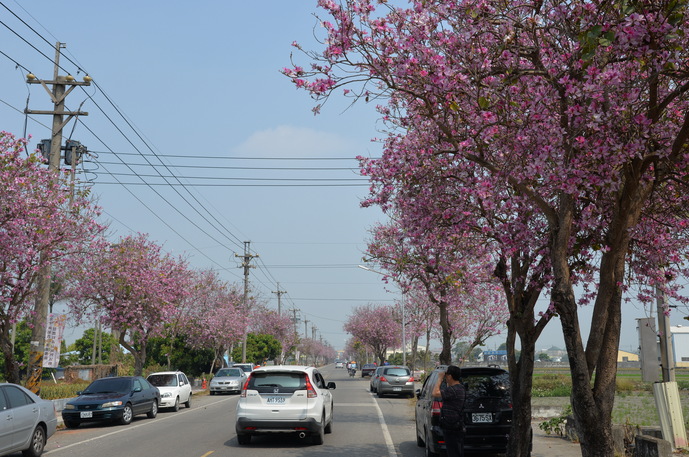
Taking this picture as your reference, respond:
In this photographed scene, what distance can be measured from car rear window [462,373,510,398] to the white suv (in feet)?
13.0

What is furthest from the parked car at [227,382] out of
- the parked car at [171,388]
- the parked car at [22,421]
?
the parked car at [22,421]

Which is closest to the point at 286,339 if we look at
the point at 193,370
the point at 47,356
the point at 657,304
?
the point at 193,370

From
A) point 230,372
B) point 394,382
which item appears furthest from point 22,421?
point 230,372

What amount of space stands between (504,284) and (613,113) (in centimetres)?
538

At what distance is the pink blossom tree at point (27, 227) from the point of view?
16.2 meters

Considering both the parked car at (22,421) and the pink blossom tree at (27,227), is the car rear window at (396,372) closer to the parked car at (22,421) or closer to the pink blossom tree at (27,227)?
the pink blossom tree at (27,227)

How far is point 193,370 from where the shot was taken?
52.0 m

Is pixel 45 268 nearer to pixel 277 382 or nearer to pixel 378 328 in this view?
pixel 277 382

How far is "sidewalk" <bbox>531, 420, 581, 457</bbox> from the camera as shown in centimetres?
1321

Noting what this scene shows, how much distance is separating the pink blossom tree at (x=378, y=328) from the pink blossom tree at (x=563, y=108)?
69504 millimetres

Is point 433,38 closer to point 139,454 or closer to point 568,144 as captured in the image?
point 568,144

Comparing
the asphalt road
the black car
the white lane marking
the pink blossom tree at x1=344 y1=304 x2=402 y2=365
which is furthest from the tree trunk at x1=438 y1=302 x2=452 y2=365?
the pink blossom tree at x1=344 y1=304 x2=402 y2=365

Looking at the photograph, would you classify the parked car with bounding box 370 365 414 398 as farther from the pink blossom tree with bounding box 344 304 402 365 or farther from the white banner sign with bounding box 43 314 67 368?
the pink blossom tree with bounding box 344 304 402 365

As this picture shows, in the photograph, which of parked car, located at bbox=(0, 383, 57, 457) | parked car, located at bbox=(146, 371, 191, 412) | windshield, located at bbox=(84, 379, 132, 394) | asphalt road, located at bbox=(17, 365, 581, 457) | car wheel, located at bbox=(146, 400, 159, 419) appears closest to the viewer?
parked car, located at bbox=(0, 383, 57, 457)
